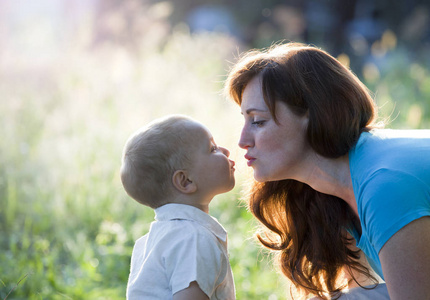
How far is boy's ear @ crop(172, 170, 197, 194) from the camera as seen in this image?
7.03 ft

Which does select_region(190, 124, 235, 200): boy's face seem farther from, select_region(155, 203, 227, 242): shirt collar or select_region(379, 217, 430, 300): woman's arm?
select_region(379, 217, 430, 300): woman's arm

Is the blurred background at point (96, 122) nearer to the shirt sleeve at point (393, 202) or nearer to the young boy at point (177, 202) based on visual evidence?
the young boy at point (177, 202)

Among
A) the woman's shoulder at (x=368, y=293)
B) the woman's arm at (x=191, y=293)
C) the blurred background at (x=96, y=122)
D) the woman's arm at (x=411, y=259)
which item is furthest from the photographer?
the blurred background at (x=96, y=122)

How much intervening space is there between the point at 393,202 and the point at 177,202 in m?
0.88

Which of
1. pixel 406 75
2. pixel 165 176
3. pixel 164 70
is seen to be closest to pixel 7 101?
pixel 164 70

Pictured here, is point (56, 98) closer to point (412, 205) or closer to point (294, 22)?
point (412, 205)

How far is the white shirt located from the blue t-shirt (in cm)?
59

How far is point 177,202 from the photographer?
219cm

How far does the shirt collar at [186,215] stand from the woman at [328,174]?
0.27m

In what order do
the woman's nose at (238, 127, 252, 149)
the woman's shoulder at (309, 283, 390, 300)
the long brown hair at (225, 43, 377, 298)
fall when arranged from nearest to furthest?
the long brown hair at (225, 43, 377, 298) < the woman's nose at (238, 127, 252, 149) < the woman's shoulder at (309, 283, 390, 300)

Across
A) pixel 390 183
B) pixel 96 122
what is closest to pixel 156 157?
pixel 390 183

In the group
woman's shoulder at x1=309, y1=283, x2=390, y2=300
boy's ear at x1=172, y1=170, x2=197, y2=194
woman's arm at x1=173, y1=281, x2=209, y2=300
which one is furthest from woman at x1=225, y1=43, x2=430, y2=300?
woman's arm at x1=173, y1=281, x2=209, y2=300

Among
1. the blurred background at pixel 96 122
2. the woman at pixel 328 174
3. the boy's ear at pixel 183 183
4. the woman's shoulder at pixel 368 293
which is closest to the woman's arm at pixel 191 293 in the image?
the boy's ear at pixel 183 183

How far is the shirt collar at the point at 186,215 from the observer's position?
83.4 inches
